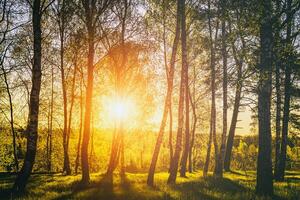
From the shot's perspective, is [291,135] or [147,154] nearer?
[291,135]

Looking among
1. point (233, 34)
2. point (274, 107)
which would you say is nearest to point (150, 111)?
point (274, 107)

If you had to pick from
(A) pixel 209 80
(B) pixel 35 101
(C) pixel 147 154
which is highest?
(A) pixel 209 80

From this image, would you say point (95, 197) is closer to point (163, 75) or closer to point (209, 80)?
point (209, 80)

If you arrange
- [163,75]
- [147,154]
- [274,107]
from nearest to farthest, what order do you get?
[274,107] → [163,75] → [147,154]

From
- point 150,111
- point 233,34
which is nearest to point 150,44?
point 150,111

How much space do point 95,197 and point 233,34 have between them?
8.81 m

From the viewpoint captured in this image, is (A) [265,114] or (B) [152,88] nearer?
(A) [265,114]

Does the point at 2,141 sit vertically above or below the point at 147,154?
above

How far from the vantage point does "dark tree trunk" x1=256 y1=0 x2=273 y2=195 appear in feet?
40.3

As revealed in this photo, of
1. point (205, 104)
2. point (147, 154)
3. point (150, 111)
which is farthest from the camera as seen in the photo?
point (147, 154)

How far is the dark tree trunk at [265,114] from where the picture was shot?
12.3 metres

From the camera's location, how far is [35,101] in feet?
39.1

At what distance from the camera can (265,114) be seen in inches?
492

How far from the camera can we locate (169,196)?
1138 cm
